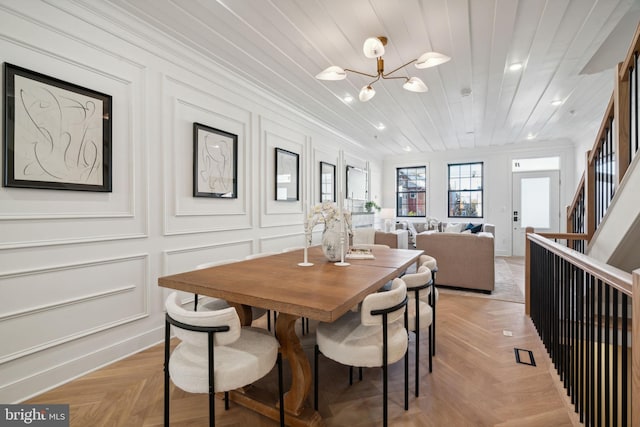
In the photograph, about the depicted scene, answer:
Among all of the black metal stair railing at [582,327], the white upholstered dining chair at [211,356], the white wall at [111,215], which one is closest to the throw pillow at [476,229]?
the black metal stair railing at [582,327]

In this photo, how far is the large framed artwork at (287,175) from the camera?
4184 millimetres

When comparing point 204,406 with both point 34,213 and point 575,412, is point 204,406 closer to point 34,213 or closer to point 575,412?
point 34,213

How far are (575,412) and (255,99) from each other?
3.96 meters

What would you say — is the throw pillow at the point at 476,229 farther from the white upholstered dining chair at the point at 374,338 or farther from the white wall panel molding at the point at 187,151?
the white upholstered dining chair at the point at 374,338

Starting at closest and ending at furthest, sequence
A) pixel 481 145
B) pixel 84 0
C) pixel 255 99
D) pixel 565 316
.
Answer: pixel 565 316, pixel 84 0, pixel 255 99, pixel 481 145

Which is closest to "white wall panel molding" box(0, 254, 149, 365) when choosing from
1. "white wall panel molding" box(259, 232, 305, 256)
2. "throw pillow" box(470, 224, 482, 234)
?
"white wall panel molding" box(259, 232, 305, 256)

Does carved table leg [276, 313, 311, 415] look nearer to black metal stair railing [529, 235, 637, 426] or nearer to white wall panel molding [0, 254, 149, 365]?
black metal stair railing [529, 235, 637, 426]

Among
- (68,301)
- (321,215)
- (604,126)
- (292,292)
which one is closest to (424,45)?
(604,126)

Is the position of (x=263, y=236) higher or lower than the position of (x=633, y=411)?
higher

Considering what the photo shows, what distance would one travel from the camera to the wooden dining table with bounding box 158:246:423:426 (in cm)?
130

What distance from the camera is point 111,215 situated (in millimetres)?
2281

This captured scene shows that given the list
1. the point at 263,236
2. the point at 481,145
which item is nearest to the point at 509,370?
the point at 263,236

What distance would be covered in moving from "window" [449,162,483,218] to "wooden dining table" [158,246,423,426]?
641 centimetres

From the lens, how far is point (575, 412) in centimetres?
168
